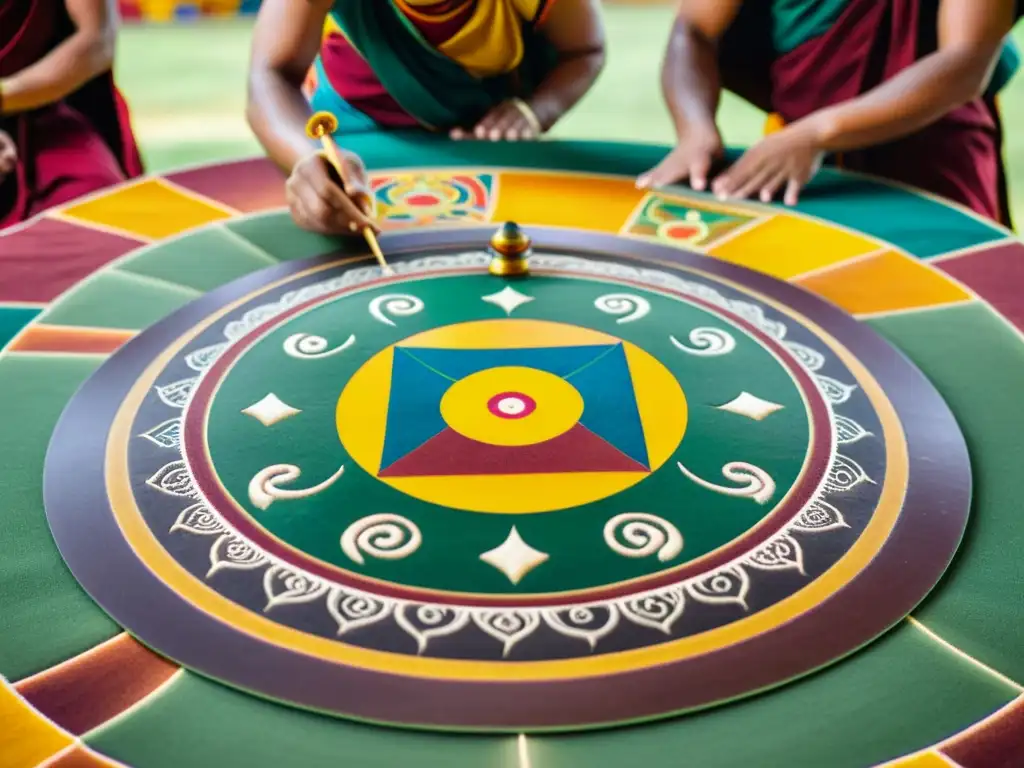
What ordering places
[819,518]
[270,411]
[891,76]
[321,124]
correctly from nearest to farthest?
[819,518], [270,411], [321,124], [891,76]

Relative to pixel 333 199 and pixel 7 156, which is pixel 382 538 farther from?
pixel 7 156

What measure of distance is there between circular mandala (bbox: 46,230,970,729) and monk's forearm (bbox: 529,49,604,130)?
2.90ft

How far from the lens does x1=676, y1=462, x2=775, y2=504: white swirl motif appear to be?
96 cm

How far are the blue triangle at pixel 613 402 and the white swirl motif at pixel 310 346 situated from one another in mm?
283

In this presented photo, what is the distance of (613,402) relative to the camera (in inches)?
43.6

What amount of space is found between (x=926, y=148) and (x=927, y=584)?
144 centimetres

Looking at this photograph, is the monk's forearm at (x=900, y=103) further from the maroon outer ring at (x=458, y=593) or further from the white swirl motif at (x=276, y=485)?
the white swirl motif at (x=276, y=485)

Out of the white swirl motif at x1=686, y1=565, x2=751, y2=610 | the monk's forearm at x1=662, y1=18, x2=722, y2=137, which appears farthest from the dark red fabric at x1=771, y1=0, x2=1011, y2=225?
the white swirl motif at x1=686, y1=565, x2=751, y2=610

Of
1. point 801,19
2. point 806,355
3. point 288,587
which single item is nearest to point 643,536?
point 288,587

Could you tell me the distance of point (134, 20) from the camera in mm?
7594

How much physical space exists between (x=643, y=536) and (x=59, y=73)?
1.76m

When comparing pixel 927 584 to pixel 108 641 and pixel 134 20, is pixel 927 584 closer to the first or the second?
pixel 108 641

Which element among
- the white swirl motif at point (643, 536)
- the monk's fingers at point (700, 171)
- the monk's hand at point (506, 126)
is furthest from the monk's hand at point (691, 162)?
the white swirl motif at point (643, 536)

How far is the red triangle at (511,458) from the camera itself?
100 cm
